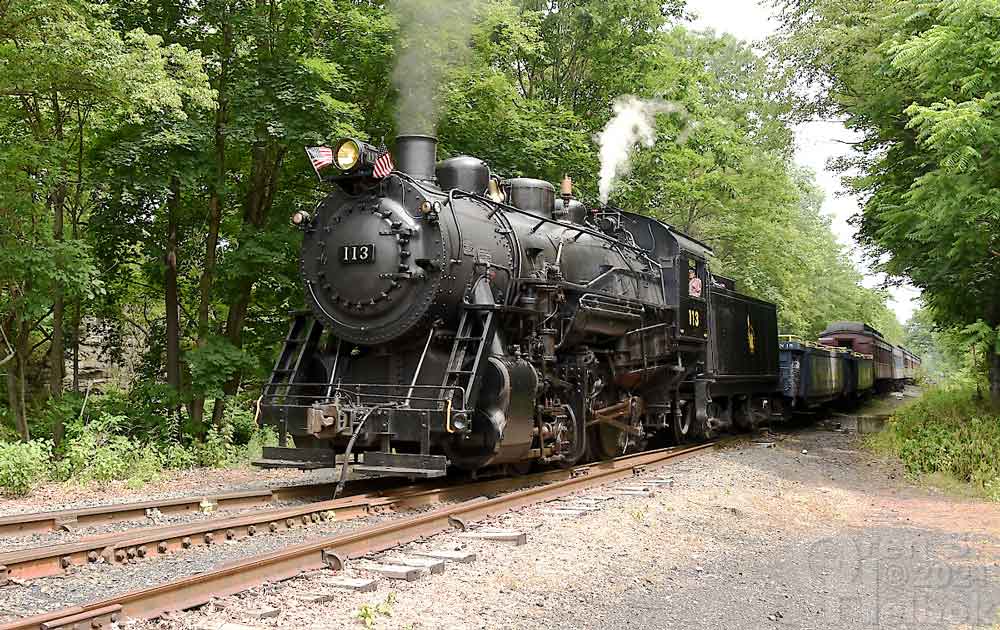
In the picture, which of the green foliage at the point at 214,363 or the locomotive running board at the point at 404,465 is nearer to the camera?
the locomotive running board at the point at 404,465

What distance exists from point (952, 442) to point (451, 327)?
8.33m

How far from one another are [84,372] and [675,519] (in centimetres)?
1766

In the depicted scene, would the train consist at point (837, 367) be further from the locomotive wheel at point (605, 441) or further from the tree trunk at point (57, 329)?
the tree trunk at point (57, 329)

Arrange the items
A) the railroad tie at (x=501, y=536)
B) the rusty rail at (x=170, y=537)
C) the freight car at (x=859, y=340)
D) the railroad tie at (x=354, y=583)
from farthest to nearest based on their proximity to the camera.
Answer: the freight car at (x=859, y=340)
the railroad tie at (x=501, y=536)
the rusty rail at (x=170, y=537)
the railroad tie at (x=354, y=583)

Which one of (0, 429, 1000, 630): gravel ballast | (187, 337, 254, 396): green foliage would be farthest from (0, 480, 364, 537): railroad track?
(187, 337, 254, 396): green foliage

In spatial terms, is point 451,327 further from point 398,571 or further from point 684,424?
point 684,424

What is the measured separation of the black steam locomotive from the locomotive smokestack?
0.05ft

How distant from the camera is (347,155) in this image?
29.1ft

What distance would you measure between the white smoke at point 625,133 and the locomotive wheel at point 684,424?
4757 mm

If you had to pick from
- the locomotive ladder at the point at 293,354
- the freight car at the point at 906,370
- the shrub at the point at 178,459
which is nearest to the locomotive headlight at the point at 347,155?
the locomotive ladder at the point at 293,354

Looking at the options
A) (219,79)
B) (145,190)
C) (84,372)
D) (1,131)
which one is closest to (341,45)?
(219,79)

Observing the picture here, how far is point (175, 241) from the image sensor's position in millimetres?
13867

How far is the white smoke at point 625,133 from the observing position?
58.2ft

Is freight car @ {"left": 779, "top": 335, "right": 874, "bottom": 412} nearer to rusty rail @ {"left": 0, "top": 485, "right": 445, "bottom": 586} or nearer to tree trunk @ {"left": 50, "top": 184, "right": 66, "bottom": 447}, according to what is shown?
rusty rail @ {"left": 0, "top": 485, "right": 445, "bottom": 586}
